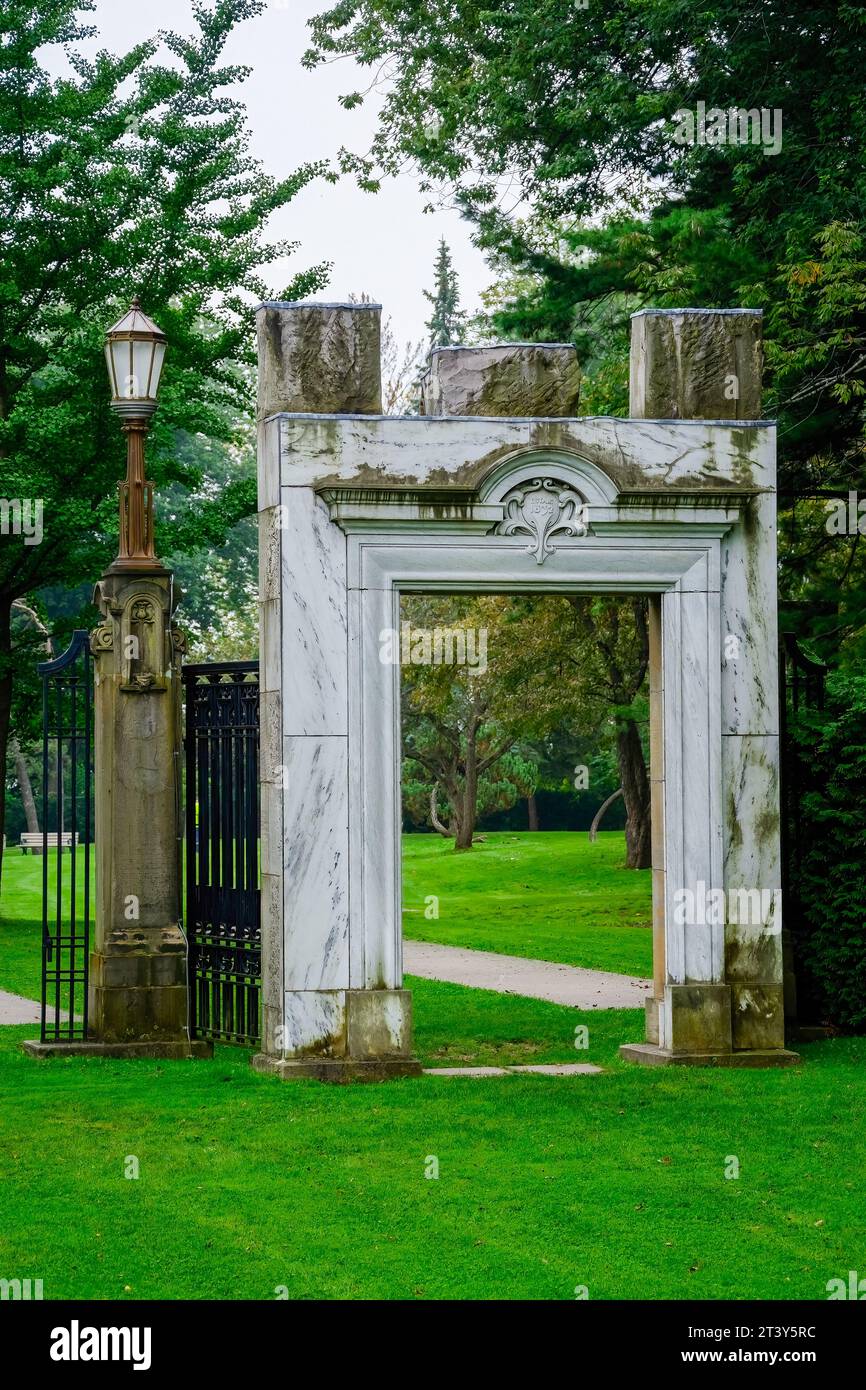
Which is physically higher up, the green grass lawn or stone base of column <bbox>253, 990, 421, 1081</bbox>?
stone base of column <bbox>253, 990, 421, 1081</bbox>

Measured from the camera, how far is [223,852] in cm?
1196

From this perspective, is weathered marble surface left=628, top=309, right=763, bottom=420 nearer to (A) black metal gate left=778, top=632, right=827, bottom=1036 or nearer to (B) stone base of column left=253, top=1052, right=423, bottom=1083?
(A) black metal gate left=778, top=632, right=827, bottom=1036

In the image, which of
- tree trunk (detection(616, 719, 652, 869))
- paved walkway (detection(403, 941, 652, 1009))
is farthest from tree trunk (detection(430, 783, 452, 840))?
paved walkway (detection(403, 941, 652, 1009))

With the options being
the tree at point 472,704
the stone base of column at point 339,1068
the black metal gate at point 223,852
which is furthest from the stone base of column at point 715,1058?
the tree at point 472,704

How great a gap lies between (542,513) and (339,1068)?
3699 millimetres

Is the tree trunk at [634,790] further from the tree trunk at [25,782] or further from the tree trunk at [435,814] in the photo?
the tree trunk at [25,782]

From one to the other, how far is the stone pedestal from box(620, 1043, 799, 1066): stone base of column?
2.93 metres

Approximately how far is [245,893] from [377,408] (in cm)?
335

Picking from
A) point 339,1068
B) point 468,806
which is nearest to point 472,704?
point 468,806

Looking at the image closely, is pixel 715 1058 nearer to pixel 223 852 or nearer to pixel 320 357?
pixel 223 852

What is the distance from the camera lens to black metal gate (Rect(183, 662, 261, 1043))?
1162 cm

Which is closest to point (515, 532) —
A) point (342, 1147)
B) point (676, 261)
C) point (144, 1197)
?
point (342, 1147)

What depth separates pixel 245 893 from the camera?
1162 centimetres

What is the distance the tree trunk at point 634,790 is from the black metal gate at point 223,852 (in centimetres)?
1653
